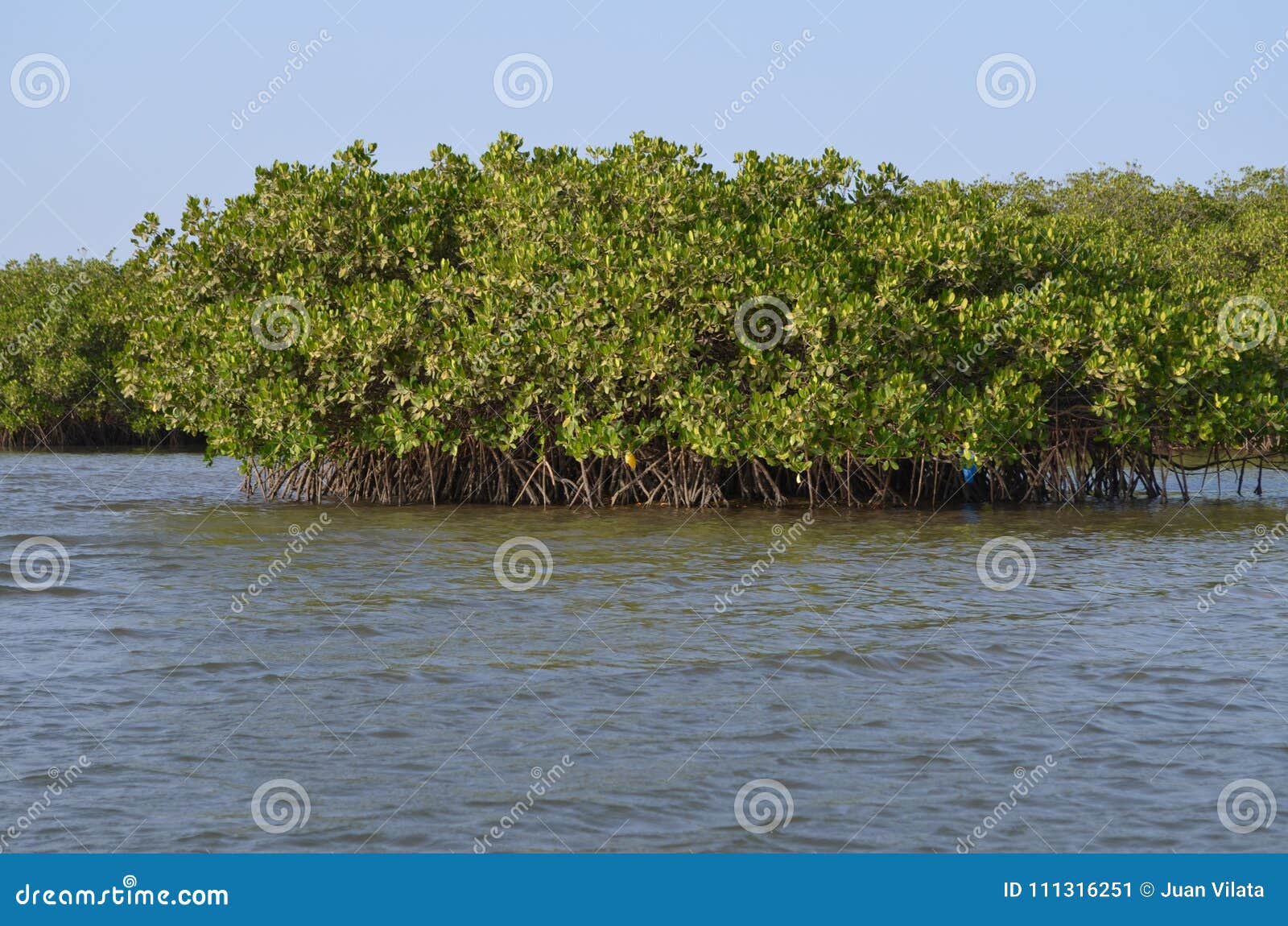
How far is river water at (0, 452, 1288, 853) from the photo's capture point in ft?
19.6

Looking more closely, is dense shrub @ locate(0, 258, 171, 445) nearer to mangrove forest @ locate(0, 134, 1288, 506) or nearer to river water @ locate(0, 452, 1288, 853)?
mangrove forest @ locate(0, 134, 1288, 506)

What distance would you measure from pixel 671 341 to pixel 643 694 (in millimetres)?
9058

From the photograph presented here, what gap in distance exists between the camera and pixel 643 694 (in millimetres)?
8211

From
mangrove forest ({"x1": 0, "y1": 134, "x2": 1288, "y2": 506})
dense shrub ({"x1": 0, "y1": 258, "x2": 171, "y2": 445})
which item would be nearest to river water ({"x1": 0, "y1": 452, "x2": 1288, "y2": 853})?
mangrove forest ({"x1": 0, "y1": 134, "x2": 1288, "y2": 506})

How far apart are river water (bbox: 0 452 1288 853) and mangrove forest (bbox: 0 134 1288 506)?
2.65 meters

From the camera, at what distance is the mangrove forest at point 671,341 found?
1692 centimetres

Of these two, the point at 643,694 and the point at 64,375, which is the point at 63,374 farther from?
the point at 643,694

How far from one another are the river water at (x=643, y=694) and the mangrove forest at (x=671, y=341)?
8.70 ft

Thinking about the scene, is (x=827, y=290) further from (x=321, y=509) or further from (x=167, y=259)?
(x=167, y=259)

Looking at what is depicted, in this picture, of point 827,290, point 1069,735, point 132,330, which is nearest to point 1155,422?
point 827,290

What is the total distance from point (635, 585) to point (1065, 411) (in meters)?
8.14

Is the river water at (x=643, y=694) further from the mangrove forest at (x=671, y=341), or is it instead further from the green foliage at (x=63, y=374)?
the green foliage at (x=63, y=374)

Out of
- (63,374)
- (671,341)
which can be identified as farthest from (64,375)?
(671,341)

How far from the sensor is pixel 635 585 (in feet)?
39.8
